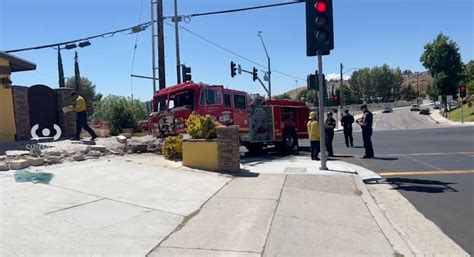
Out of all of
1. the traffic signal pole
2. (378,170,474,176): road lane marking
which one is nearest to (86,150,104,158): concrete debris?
the traffic signal pole

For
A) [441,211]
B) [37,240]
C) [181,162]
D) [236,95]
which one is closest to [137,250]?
[37,240]

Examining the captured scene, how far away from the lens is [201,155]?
11625 mm

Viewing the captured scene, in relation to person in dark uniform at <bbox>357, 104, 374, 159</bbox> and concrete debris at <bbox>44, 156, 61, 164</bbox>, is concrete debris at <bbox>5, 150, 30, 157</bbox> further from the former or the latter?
person in dark uniform at <bbox>357, 104, 374, 159</bbox>

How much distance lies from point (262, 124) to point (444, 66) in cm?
6688

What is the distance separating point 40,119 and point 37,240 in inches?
495

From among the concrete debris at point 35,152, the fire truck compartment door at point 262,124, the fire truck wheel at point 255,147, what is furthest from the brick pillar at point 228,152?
the fire truck wheel at point 255,147

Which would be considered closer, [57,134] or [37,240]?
[37,240]

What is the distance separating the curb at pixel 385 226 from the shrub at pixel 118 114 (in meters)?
14.3

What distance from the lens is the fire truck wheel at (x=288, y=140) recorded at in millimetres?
18094

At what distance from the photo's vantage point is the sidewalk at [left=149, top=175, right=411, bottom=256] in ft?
18.3

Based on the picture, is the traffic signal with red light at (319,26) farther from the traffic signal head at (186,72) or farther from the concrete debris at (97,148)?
the traffic signal head at (186,72)

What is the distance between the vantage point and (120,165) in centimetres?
1094

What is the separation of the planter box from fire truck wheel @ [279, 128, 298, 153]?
→ 6860mm

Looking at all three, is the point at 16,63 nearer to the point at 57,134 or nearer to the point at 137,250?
the point at 57,134
